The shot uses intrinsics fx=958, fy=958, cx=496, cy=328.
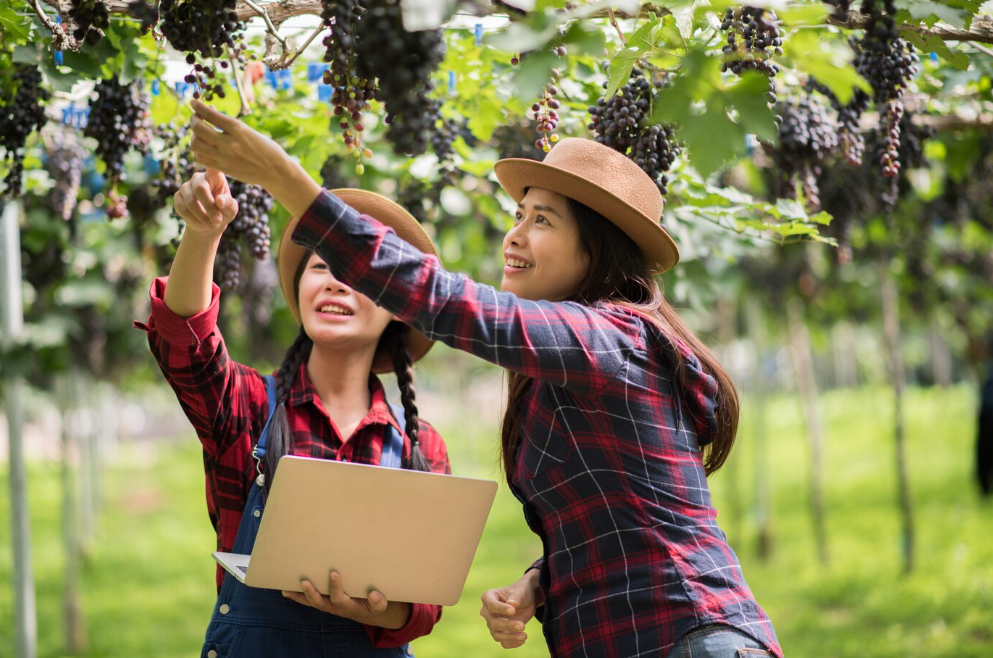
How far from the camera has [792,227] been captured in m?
2.95

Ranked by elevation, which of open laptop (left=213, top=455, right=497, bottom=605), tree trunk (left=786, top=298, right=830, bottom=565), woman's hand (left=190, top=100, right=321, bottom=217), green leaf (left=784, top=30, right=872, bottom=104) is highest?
green leaf (left=784, top=30, right=872, bottom=104)

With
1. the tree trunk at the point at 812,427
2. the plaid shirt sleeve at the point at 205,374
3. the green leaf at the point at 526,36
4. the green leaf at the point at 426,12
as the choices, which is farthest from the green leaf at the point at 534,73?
the tree trunk at the point at 812,427

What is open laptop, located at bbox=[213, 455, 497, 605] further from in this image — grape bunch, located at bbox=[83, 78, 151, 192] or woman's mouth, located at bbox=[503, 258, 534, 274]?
grape bunch, located at bbox=[83, 78, 151, 192]

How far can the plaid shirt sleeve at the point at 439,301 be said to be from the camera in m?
1.52

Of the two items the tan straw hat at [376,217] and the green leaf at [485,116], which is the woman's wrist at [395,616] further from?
the green leaf at [485,116]

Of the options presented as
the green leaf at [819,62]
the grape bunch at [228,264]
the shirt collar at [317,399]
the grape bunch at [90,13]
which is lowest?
the shirt collar at [317,399]

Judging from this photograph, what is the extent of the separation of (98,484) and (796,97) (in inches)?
419

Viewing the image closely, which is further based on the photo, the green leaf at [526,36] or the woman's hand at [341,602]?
the woman's hand at [341,602]

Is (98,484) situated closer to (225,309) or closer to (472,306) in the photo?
(225,309)

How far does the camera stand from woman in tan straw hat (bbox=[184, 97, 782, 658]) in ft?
5.03

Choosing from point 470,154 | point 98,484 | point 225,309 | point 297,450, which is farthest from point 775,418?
point 297,450

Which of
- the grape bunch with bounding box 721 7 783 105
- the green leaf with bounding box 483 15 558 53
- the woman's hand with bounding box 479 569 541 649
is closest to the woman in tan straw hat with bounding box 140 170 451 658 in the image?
the woman's hand with bounding box 479 569 541 649

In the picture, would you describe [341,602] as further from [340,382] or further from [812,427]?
[812,427]

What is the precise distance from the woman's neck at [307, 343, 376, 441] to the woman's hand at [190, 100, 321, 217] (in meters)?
0.95
